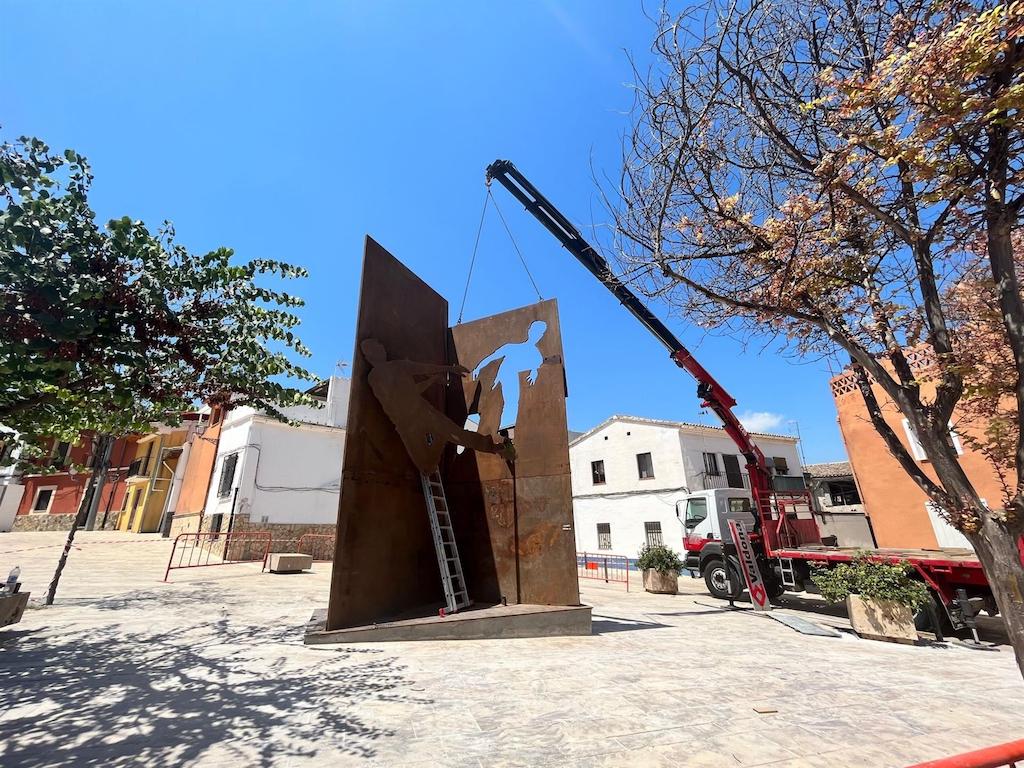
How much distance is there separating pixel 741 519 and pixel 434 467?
10.2m

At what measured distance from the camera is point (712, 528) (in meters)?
13.8

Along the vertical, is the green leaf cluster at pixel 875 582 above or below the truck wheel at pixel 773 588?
above

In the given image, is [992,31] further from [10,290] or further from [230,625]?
[230,625]

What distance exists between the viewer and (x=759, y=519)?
11.8m

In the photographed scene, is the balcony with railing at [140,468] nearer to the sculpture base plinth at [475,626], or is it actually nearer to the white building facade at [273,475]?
the white building facade at [273,475]

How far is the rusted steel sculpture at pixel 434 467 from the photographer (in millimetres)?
6723

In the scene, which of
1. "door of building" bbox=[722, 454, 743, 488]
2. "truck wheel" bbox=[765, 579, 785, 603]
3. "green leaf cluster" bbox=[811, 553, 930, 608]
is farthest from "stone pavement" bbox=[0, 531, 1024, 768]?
"door of building" bbox=[722, 454, 743, 488]

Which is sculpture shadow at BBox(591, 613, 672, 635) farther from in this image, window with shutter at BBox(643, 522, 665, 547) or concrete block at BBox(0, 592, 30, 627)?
window with shutter at BBox(643, 522, 665, 547)

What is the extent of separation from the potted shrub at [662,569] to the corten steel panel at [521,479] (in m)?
7.37

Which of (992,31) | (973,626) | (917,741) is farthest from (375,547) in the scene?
(973,626)

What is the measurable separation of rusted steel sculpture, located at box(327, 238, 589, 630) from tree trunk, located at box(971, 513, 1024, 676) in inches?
191

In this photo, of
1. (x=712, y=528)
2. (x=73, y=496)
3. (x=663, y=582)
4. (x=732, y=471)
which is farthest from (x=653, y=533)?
(x=73, y=496)

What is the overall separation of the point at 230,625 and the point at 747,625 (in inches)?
359

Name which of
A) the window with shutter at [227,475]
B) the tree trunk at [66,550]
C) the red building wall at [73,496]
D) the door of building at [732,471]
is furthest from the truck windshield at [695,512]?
the red building wall at [73,496]
